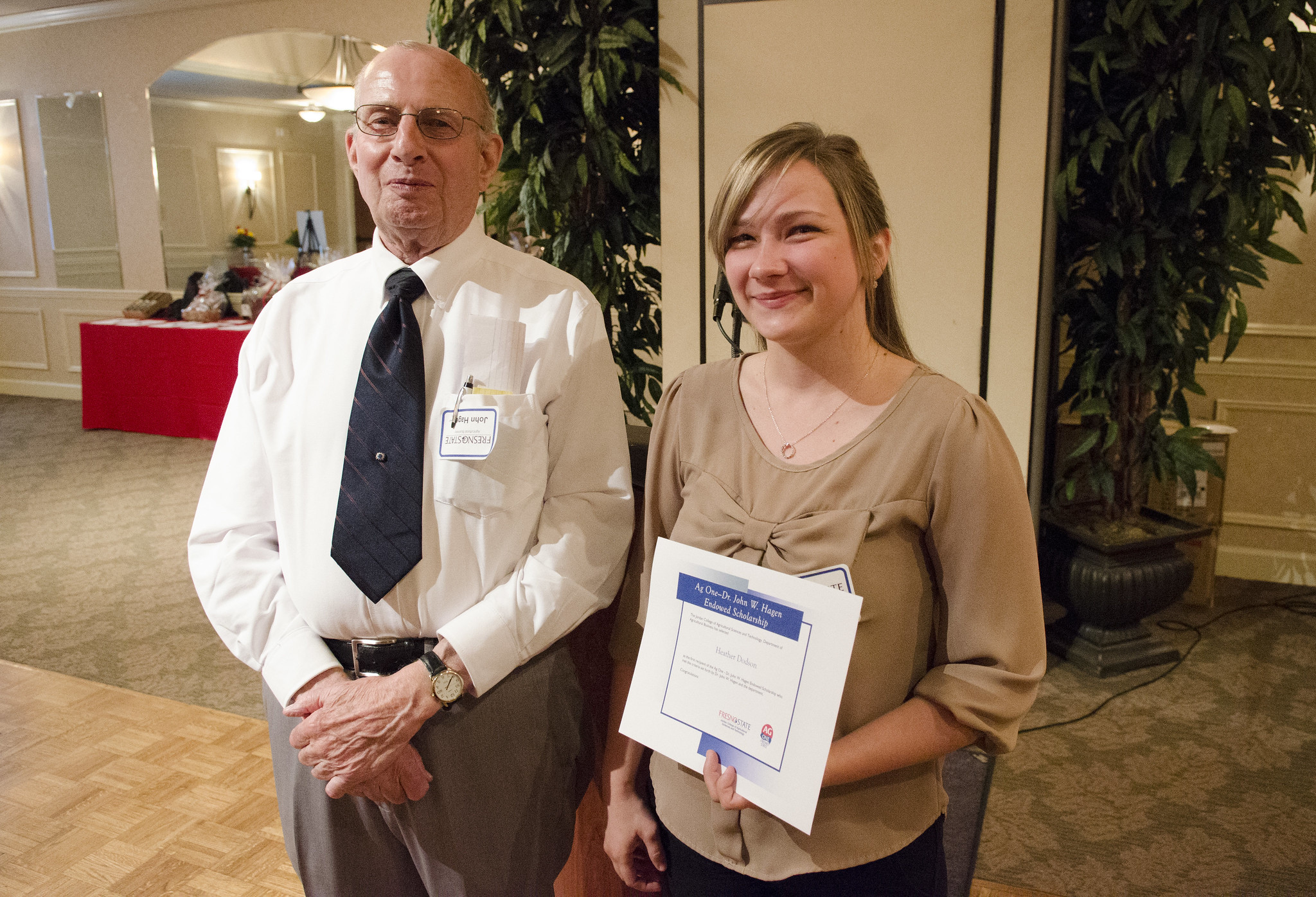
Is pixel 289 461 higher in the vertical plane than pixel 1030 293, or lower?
lower

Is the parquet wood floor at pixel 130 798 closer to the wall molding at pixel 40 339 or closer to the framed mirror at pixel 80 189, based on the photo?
the framed mirror at pixel 80 189

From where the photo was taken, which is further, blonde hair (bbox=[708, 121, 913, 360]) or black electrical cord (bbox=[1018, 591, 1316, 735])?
black electrical cord (bbox=[1018, 591, 1316, 735])

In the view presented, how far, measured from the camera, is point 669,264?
8.59 feet

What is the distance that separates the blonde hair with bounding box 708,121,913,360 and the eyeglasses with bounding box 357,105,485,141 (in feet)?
1.50

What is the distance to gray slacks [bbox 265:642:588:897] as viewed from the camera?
1228 millimetres

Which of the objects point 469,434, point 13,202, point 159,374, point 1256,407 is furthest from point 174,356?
point 1256,407

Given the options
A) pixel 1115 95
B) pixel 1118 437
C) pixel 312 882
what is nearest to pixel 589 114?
pixel 1115 95

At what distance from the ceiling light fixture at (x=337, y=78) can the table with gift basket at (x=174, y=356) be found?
1714 millimetres

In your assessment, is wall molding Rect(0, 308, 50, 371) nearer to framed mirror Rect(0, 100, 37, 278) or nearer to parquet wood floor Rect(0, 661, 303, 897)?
framed mirror Rect(0, 100, 37, 278)

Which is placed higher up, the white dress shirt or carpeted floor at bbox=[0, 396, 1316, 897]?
the white dress shirt

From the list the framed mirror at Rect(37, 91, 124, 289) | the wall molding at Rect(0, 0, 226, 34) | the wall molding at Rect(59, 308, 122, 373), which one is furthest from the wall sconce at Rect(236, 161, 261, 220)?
the wall molding at Rect(59, 308, 122, 373)

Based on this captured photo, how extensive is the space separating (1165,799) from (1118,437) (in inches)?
49.6

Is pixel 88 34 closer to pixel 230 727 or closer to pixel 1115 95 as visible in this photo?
pixel 230 727

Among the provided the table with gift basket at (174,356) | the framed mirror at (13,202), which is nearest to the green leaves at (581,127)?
the table with gift basket at (174,356)
